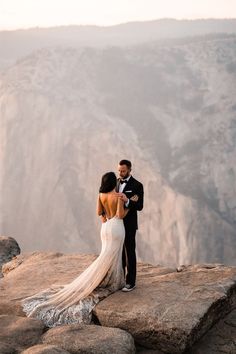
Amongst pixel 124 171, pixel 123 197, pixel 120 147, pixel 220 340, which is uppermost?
pixel 120 147

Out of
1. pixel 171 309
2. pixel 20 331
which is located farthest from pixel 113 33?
pixel 20 331

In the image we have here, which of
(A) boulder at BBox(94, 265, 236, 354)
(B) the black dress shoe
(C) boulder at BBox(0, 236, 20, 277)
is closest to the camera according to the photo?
(A) boulder at BBox(94, 265, 236, 354)

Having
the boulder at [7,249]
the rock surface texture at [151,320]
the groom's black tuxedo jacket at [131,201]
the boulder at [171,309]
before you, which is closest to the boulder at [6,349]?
the rock surface texture at [151,320]

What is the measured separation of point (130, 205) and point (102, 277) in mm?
1038

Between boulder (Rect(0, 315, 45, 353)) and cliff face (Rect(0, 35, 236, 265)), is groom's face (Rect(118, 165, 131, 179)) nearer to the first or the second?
boulder (Rect(0, 315, 45, 353))

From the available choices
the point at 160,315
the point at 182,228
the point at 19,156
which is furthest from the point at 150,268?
the point at 19,156

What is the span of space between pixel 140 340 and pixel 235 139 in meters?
37.6

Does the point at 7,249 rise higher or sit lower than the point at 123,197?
lower


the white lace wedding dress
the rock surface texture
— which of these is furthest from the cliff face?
the white lace wedding dress

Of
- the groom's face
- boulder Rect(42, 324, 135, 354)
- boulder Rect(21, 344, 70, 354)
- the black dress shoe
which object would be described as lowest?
boulder Rect(42, 324, 135, 354)

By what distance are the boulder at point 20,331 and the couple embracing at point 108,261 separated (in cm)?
32

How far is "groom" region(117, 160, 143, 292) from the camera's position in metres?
5.80

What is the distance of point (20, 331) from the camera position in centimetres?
489

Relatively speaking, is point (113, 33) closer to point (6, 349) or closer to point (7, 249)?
point (7, 249)
